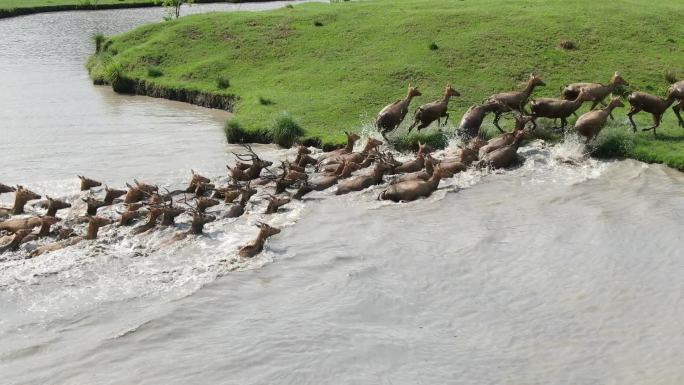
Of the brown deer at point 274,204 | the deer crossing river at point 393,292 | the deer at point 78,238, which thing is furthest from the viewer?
the brown deer at point 274,204

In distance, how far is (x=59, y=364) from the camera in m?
11.0

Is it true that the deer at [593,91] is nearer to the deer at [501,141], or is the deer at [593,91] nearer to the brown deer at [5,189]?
the deer at [501,141]

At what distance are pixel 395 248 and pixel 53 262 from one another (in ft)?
21.1

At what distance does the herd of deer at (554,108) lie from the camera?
19797 millimetres

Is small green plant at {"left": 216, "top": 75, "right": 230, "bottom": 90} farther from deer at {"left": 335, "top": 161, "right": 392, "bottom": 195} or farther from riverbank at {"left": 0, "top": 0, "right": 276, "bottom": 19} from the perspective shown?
riverbank at {"left": 0, "top": 0, "right": 276, "bottom": 19}

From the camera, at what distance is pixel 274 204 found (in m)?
16.9

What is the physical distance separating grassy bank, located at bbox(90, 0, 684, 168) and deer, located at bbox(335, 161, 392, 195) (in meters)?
3.80

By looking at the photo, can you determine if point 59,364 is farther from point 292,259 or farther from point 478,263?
point 478,263

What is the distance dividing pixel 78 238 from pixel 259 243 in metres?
3.73

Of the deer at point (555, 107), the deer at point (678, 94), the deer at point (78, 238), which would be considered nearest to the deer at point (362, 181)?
the deer at point (555, 107)

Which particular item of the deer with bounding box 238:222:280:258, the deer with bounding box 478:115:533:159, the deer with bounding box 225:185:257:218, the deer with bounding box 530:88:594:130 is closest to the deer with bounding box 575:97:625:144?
the deer with bounding box 530:88:594:130

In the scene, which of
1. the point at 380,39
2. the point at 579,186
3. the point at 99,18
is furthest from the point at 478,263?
the point at 99,18

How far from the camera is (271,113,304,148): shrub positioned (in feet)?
74.9

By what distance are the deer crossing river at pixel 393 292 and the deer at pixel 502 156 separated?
353 millimetres
